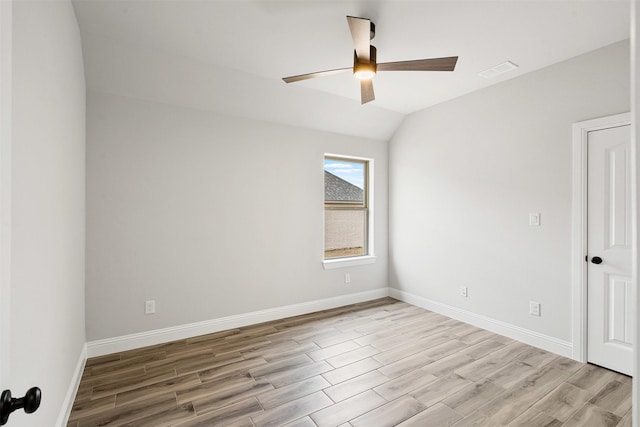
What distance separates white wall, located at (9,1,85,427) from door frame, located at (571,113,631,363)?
391 centimetres

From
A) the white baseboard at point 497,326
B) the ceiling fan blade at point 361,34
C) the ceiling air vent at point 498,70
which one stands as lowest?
the white baseboard at point 497,326

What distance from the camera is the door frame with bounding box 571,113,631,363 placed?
9.19ft

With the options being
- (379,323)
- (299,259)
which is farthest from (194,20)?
(379,323)

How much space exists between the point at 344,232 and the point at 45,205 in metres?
3.54

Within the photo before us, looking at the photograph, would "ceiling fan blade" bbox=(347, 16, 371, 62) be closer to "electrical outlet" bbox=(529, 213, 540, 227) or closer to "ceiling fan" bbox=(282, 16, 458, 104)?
"ceiling fan" bbox=(282, 16, 458, 104)

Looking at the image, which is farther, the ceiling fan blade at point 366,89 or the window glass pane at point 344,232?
the window glass pane at point 344,232

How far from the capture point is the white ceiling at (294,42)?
220cm

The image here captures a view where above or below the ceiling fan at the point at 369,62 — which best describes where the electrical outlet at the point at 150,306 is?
below

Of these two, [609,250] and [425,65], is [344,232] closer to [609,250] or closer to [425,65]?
[425,65]

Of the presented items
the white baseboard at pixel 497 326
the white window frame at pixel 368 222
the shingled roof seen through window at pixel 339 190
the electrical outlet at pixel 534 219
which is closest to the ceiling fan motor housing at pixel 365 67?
the white window frame at pixel 368 222

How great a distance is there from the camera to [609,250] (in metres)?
2.68

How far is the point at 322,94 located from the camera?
12.2 feet

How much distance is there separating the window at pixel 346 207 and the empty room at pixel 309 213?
0.20 ft

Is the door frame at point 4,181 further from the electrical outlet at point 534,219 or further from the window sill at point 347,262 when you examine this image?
the electrical outlet at point 534,219
